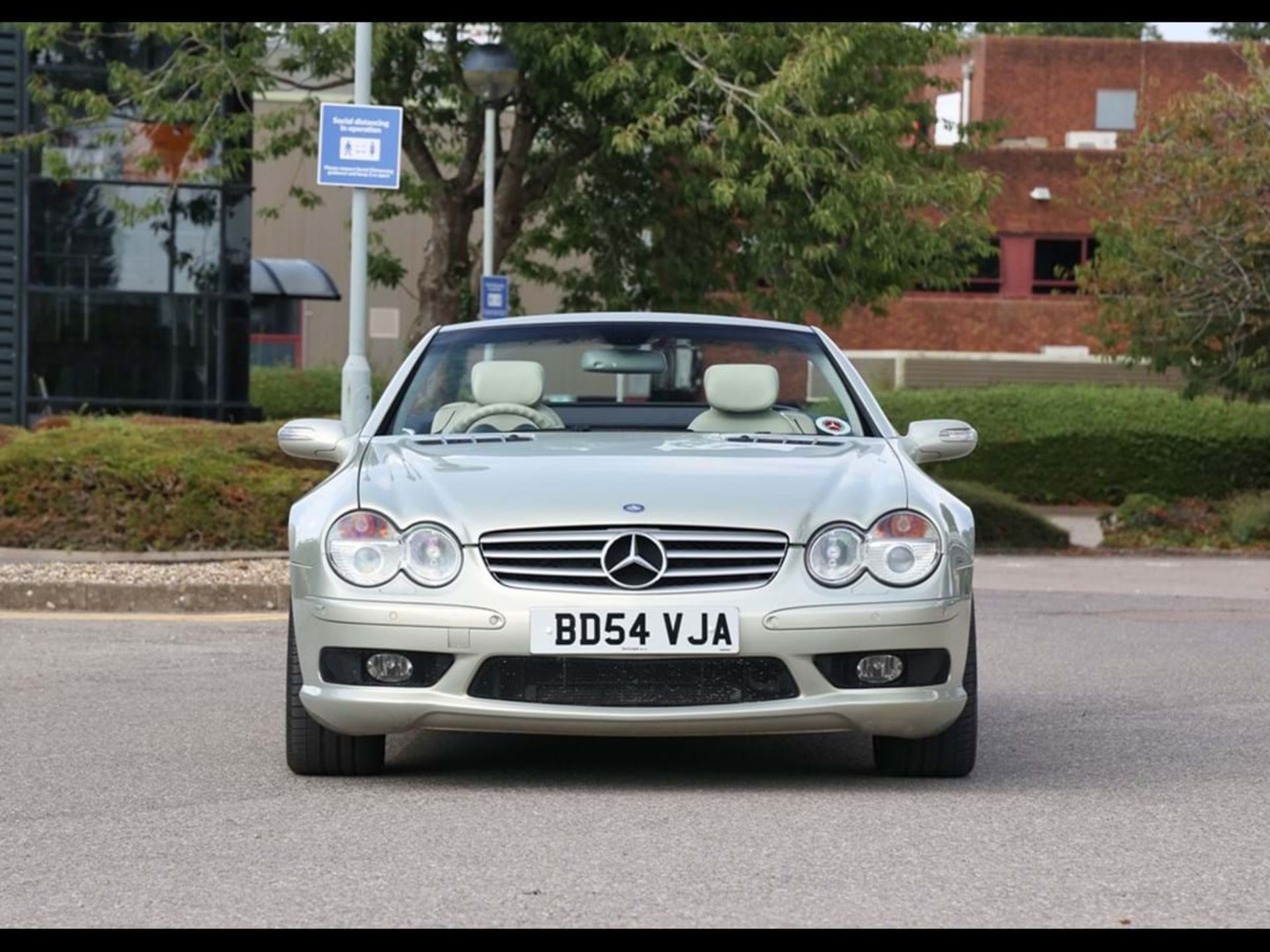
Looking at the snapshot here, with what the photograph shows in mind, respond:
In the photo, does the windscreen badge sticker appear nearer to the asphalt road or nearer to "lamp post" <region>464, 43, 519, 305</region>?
the asphalt road

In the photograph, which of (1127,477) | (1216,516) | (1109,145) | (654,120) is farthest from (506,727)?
(1109,145)

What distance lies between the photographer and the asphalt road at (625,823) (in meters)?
5.25

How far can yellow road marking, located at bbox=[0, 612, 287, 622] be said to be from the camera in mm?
12789

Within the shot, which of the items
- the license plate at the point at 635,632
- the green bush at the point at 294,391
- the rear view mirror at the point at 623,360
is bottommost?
the green bush at the point at 294,391

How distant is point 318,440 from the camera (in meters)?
7.98

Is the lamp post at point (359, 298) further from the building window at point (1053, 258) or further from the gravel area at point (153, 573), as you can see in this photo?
the building window at point (1053, 258)

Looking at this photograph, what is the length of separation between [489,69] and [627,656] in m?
16.9

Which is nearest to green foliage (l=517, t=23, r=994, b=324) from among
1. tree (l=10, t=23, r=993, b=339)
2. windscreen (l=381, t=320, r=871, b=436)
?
tree (l=10, t=23, r=993, b=339)

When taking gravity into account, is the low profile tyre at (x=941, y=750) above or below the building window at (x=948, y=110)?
below

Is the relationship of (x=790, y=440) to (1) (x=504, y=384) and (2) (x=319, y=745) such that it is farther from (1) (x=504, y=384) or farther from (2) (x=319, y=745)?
(2) (x=319, y=745)

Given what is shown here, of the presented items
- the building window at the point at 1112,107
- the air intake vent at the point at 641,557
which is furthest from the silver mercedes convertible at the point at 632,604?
the building window at the point at 1112,107

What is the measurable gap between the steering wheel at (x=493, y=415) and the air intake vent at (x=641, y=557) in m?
1.32

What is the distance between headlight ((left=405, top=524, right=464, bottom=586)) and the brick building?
3890cm

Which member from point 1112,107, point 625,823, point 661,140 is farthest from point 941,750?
point 1112,107
